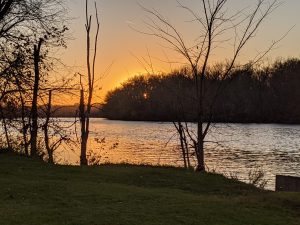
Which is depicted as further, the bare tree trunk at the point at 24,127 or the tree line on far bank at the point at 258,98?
the tree line on far bank at the point at 258,98

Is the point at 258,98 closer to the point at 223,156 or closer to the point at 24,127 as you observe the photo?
the point at 223,156

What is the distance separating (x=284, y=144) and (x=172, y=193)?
3789cm

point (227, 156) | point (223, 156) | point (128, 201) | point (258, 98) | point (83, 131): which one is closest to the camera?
point (128, 201)

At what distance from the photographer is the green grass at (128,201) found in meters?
7.76

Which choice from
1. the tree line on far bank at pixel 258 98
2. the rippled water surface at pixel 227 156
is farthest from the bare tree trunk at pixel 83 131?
the tree line on far bank at pixel 258 98

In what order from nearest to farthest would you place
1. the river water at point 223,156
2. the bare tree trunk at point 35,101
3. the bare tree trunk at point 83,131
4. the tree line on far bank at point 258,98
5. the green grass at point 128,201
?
the green grass at point 128,201, the bare tree trunk at point 83,131, the bare tree trunk at point 35,101, the river water at point 223,156, the tree line on far bank at point 258,98

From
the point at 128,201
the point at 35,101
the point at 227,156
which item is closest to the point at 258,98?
the point at 227,156

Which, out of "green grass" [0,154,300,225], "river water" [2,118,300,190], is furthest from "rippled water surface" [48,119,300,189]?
"green grass" [0,154,300,225]

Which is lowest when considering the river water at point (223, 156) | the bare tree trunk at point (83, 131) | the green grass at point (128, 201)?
the river water at point (223, 156)

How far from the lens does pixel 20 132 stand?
1962 cm

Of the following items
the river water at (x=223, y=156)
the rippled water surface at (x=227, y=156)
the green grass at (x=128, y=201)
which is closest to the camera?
the green grass at (x=128, y=201)

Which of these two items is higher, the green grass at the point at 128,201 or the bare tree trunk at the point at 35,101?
the bare tree trunk at the point at 35,101

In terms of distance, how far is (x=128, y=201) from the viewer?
912cm

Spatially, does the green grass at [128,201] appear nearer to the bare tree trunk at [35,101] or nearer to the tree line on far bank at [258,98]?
the bare tree trunk at [35,101]
